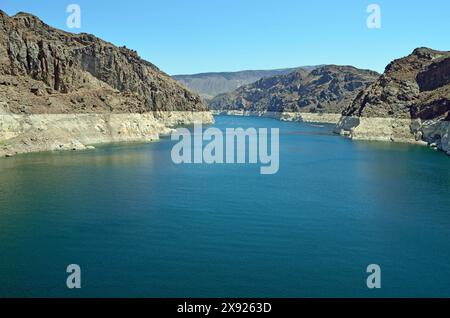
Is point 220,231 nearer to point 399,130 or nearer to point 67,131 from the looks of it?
point 67,131

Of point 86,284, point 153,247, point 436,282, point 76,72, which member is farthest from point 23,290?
point 76,72

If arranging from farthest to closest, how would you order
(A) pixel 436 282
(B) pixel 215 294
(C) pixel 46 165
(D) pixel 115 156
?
(D) pixel 115 156 < (C) pixel 46 165 < (A) pixel 436 282 < (B) pixel 215 294

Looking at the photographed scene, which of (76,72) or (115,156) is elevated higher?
(76,72)

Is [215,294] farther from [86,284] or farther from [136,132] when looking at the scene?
[136,132]

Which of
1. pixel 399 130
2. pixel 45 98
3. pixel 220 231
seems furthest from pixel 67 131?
pixel 399 130

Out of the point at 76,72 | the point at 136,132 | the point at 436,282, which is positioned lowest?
the point at 436,282

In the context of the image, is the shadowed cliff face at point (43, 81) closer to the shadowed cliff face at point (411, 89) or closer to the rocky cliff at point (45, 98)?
the rocky cliff at point (45, 98)

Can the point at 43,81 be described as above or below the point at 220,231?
above
